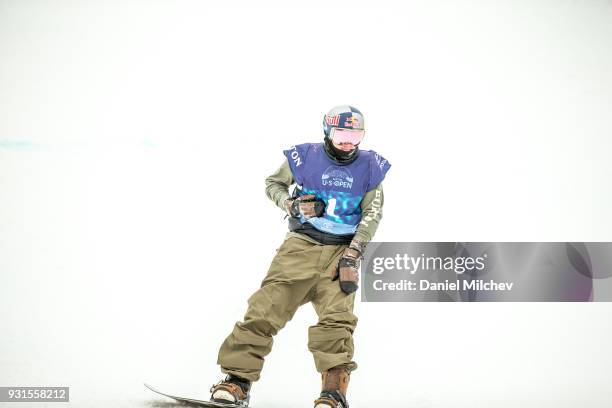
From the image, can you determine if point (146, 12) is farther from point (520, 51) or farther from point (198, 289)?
point (520, 51)

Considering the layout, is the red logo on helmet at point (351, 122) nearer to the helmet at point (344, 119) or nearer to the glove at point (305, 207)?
the helmet at point (344, 119)

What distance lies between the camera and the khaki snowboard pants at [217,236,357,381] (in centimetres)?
287

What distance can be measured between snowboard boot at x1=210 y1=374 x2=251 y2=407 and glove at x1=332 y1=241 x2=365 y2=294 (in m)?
0.61

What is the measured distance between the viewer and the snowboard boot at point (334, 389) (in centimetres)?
272

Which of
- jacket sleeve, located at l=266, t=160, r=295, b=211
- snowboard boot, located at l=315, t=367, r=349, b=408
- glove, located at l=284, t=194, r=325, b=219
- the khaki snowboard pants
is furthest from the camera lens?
jacket sleeve, located at l=266, t=160, r=295, b=211

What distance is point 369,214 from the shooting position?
3.06m

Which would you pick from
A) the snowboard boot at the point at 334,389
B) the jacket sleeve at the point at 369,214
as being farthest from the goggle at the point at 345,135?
the snowboard boot at the point at 334,389

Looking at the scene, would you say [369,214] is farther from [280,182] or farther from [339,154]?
[280,182]

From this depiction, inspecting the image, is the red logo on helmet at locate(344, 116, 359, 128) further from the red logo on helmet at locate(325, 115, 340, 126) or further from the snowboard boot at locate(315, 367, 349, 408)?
the snowboard boot at locate(315, 367, 349, 408)

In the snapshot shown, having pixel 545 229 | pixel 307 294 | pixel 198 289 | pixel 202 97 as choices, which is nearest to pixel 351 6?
pixel 202 97

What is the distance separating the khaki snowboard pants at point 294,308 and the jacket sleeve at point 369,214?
0.46 feet

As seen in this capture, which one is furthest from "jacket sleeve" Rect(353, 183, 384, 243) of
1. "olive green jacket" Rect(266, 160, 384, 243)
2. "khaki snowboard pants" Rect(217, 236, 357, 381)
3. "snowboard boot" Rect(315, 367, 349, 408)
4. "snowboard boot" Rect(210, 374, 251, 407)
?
"snowboard boot" Rect(210, 374, 251, 407)

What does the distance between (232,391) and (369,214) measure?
3.30 ft

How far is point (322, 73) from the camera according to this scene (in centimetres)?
531
